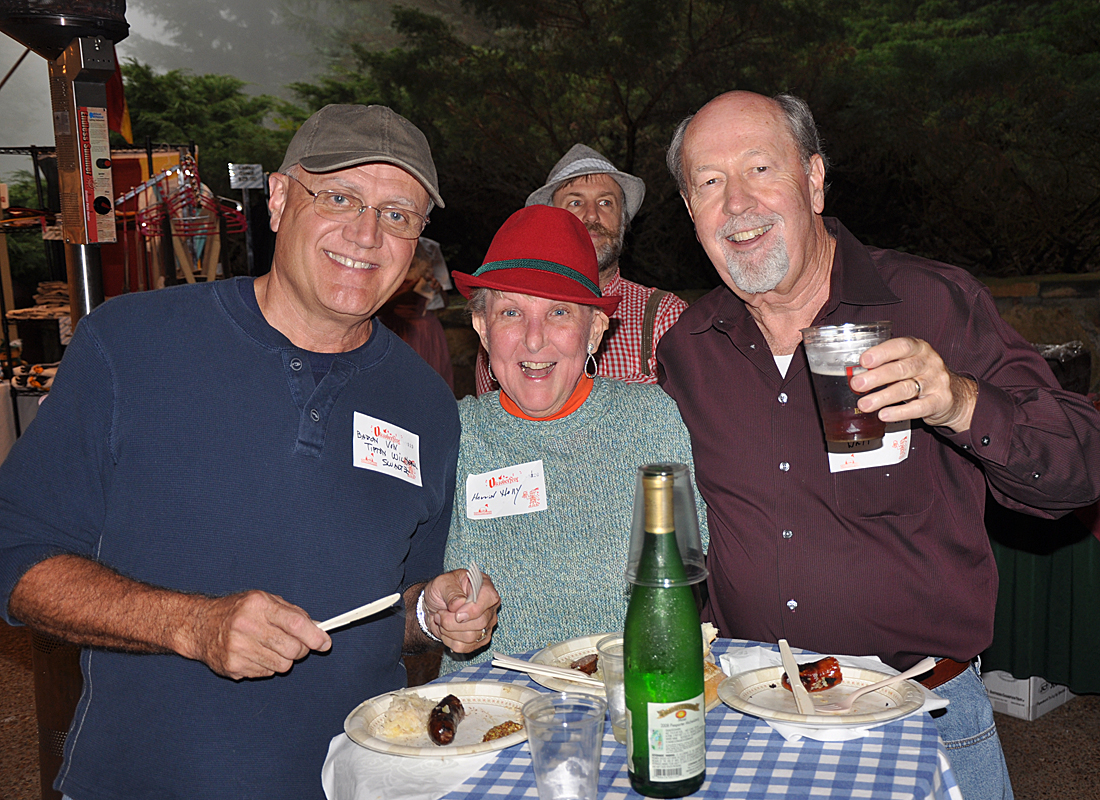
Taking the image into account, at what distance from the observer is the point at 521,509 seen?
215cm

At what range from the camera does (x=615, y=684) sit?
56.6 inches

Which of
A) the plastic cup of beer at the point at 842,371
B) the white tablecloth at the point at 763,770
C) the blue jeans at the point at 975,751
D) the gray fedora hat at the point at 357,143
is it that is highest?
the gray fedora hat at the point at 357,143

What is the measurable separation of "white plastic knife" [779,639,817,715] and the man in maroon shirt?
571 mm

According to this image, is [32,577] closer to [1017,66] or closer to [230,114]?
[1017,66]

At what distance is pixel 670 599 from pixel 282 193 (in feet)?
4.96

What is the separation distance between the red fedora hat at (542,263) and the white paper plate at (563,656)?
888mm

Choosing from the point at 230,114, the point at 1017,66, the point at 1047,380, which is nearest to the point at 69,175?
the point at 1047,380

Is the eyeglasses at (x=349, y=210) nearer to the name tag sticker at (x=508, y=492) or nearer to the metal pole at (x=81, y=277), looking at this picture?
the name tag sticker at (x=508, y=492)

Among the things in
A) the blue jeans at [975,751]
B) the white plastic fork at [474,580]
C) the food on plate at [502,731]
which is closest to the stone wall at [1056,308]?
the blue jeans at [975,751]

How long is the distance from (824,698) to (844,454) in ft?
2.44

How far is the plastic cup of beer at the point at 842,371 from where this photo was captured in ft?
5.32

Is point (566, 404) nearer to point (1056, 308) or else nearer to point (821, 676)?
point (821, 676)

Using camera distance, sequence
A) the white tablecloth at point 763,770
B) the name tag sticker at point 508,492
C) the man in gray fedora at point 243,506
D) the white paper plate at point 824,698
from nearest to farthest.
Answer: the white tablecloth at point 763,770 → the white paper plate at point 824,698 → the man in gray fedora at point 243,506 → the name tag sticker at point 508,492

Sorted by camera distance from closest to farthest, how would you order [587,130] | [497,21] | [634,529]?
[634,529] < [587,130] < [497,21]
